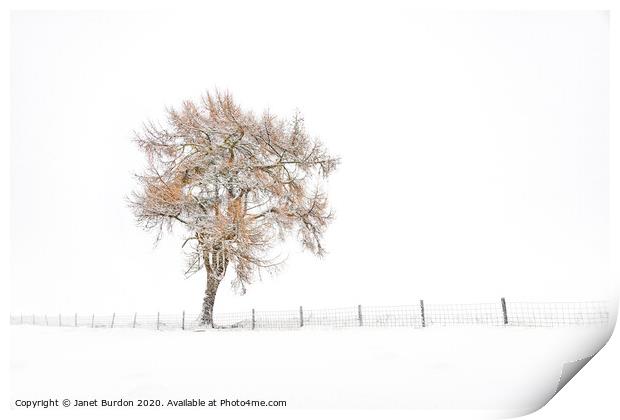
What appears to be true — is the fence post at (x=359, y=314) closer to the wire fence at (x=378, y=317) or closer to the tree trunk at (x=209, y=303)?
the wire fence at (x=378, y=317)

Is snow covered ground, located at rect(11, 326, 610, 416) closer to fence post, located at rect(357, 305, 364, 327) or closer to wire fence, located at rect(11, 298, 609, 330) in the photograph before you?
wire fence, located at rect(11, 298, 609, 330)

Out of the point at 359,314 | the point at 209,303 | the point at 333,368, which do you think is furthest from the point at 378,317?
the point at 209,303

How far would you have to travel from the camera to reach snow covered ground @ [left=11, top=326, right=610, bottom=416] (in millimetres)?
5254

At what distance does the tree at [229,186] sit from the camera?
653 cm

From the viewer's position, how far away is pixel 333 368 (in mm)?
5410

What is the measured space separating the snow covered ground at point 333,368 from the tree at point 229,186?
107 centimetres

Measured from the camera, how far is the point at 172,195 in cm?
701

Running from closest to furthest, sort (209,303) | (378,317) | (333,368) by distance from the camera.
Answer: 1. (333,368)
2. (378,317)
3. (209,303)

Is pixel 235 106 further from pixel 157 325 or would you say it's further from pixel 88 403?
pixel 88 403

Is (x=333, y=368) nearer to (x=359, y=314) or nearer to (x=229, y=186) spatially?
(x=359, y=314)

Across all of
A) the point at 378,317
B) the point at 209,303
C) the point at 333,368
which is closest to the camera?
the point at 333,368

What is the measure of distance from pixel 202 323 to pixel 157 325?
59cm

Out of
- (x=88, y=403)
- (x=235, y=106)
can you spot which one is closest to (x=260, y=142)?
(x=235, y=106)

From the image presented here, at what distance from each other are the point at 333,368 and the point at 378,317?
98 centimetres
